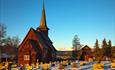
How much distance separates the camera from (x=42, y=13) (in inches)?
2972

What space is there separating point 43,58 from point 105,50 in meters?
31.5

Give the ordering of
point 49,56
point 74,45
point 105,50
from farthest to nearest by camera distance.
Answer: point 74,45 → point 105,50 → point 49,56

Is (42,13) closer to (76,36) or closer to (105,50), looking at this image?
(105,50)

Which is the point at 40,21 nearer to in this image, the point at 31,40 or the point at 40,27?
the point at 40,27

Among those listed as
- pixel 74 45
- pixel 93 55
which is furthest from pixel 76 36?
pixel 93 55

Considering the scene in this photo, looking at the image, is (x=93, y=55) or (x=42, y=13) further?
(x=93, y=55)

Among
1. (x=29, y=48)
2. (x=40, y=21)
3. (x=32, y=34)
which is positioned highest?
(x=40, y=21)

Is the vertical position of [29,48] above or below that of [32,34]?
below

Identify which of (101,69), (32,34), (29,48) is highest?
(32,34)

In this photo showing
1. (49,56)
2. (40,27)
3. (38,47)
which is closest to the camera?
(38,47)

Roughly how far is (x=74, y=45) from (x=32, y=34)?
47693mm

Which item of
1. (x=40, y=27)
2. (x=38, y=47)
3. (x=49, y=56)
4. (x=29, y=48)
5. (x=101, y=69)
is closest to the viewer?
(x=101, y=69)

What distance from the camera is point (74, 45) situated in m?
107

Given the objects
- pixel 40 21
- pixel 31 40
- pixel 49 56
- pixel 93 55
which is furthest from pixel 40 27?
pixel 93 55
